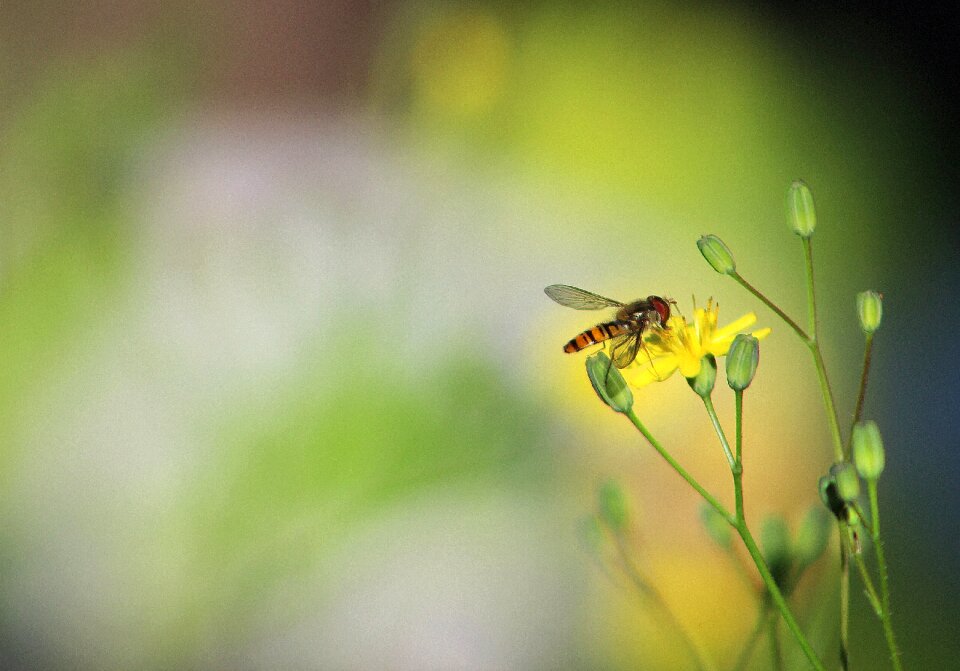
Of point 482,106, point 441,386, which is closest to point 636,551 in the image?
point 441,386

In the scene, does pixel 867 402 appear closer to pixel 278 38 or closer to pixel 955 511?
pixel 955 511

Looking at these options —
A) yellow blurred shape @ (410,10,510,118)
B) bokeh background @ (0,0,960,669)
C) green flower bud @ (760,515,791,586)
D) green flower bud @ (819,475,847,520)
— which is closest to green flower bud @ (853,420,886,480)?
green flower bud @ (819,475,847,520)

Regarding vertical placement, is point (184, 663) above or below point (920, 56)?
below

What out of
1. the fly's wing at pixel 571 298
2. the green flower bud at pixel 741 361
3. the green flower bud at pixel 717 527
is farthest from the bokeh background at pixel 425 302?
the green flower bud at pixel 741 361

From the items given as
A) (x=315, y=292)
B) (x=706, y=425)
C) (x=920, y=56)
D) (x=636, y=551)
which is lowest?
(x=636, y=551)

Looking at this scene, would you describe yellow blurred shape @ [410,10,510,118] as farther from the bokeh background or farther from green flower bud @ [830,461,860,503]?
green flower bud @ [830,461,860,503]

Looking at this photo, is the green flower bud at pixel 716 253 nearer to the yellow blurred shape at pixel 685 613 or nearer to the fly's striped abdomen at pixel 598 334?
the fly's striped abdomen at pixel 598 334
